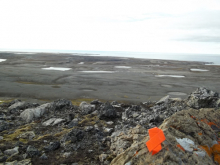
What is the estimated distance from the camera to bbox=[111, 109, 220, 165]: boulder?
4098 mm

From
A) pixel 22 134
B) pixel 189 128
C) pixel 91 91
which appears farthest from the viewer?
pixel 91 91

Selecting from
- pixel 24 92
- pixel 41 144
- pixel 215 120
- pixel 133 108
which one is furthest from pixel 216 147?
pixel 24 92

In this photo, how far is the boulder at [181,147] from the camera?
A: 4098 millimetres

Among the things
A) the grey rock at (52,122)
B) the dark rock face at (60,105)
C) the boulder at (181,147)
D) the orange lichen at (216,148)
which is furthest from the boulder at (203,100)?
the dark rock face at (60,105)

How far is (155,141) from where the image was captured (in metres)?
4.39

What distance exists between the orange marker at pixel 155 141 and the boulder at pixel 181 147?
0.09 meters

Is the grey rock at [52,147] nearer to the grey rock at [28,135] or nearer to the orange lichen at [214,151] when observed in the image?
the grey rock at [28,135]

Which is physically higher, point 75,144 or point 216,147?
point 216,147

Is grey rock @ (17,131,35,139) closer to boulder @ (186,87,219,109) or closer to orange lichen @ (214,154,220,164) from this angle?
orange lichen @ (214,154,220,164)

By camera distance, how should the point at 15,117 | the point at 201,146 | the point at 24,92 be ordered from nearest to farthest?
the point at 201,146, the point at 15,117, the point at 24,92

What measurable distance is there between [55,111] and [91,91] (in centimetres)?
1323

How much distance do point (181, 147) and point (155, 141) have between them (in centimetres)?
72

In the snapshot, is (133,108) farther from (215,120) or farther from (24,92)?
(24,92)

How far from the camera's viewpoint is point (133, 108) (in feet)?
Answer: 45.6
